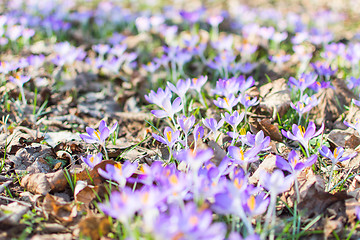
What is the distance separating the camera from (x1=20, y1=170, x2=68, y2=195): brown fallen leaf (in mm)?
1596

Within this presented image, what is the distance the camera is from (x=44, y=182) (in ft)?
5.26

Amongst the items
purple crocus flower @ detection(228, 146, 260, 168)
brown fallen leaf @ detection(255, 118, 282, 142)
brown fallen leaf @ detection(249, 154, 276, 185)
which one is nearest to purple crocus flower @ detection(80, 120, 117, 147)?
purple crocus flower @ detection(228, 146, 260, 168)

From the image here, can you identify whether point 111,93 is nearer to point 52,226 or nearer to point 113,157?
point 113,157

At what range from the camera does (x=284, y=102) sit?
2.30 meters

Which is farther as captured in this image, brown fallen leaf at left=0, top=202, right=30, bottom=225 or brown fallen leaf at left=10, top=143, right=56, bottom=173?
brown fallen leaf at left=10, top=143, right=56, bottom=173

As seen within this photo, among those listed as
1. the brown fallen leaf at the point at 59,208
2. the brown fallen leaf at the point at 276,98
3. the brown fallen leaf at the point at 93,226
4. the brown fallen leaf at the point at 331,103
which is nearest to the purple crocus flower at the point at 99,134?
the brown fallen leaf at the point at 59,208

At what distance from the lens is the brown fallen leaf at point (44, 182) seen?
160 cm

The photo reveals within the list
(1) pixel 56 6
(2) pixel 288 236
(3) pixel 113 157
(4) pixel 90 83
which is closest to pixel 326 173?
(2) pixel 288 236

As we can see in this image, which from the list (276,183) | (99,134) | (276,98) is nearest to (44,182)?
(99,134)

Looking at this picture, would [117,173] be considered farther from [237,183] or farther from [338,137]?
[338,137]

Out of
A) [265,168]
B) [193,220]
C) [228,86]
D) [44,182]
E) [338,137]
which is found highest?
[193,220]

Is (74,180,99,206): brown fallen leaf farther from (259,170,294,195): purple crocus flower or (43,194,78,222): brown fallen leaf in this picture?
(259,170,294,195): purple crocus flower

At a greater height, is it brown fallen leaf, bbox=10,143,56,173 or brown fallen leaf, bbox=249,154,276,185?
brown fallen leaf, bbox=10,143,56,173

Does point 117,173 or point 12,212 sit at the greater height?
point 117,173
